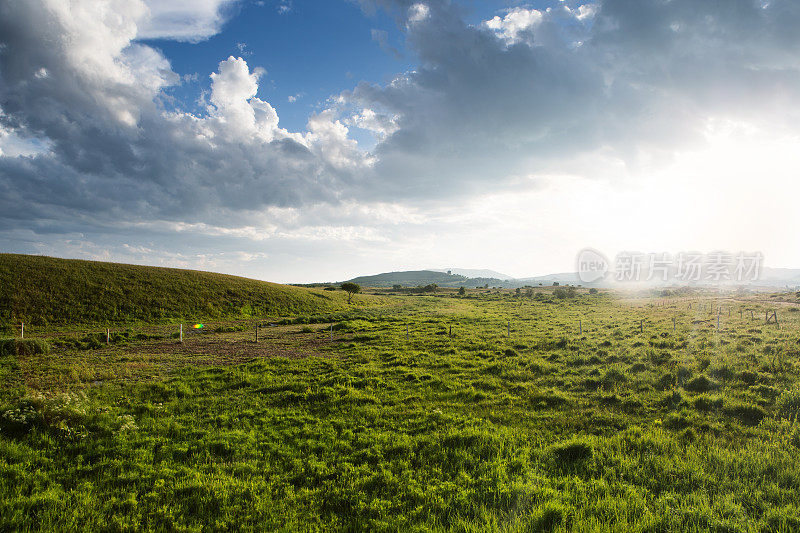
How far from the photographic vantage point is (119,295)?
53500mm

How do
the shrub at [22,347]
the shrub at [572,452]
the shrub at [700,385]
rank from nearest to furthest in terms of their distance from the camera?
the shrub at [572,452]
the shrub at [700,385]
the shrub at [22,347]

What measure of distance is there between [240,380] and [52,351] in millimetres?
20996

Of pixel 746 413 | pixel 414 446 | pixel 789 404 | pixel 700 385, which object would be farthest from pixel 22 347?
pixel 789 404

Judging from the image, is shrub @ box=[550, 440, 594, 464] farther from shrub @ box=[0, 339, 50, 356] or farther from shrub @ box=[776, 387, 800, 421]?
shrub @ box=[0, 339, 50, 356]

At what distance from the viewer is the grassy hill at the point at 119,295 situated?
1793 inches

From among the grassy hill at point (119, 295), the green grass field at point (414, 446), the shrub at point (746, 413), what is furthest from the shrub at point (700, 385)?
the grassy hill at point (119, 295)

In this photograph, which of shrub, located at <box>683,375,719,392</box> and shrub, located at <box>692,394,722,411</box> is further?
shrub, located at <box>683,375,719,392</box>

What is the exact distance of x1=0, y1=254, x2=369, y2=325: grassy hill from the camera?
45.5m

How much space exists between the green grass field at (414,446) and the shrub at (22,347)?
504 centimetres

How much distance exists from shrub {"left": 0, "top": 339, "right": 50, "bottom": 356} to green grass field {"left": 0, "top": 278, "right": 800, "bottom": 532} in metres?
5.04

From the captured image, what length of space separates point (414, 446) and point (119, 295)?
6507 centimetres

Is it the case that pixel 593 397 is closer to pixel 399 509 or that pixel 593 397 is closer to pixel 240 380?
pixel 399 509

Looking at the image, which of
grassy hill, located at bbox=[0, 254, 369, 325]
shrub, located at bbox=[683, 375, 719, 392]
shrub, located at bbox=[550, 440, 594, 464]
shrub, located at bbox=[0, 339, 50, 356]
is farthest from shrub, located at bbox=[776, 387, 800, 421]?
grassy hill, located at bbox=[0, 254, 369, 325]

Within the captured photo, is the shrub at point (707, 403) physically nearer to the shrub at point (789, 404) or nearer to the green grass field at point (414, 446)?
the green grass field at point (414, 446)
